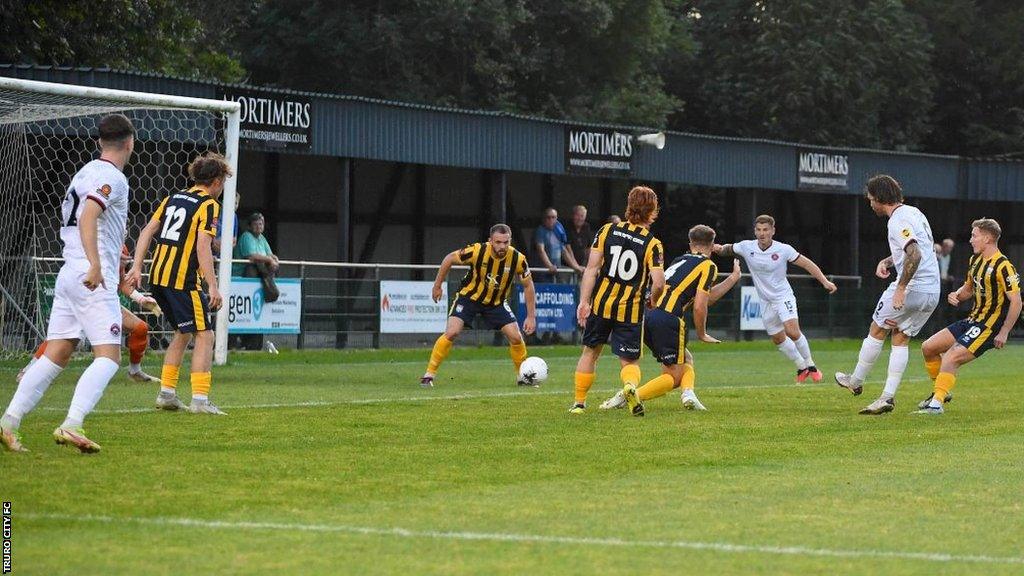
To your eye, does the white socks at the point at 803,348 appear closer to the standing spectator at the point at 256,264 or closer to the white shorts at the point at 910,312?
the white shorts at the point at 910,312

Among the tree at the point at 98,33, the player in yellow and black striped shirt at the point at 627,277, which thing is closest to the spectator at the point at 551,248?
the tree at the point at 98,33

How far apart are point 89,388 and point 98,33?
68.7 ft

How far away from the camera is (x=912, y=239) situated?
13.3 m

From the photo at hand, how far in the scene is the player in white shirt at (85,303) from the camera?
30.4 ft

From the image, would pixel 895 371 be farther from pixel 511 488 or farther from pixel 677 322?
pixel 511 488

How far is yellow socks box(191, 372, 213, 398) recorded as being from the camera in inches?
484

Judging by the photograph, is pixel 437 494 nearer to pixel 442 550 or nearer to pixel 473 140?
pixel 442 550

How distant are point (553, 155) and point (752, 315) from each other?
4.57 m

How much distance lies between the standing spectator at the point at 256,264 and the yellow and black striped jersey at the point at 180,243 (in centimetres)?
943

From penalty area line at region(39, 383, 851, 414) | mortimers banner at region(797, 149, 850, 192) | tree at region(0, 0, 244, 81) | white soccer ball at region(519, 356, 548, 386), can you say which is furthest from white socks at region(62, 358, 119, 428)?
mortimers banner at region(797, 149, 850, 192)

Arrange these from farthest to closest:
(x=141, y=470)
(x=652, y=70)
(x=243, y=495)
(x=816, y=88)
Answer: (x=652, y=70) → (x=816, y=88) → (x=141, y=470) → (x=243, y=495)

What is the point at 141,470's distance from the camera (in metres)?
8.81

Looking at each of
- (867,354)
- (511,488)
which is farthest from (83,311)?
(867,354)

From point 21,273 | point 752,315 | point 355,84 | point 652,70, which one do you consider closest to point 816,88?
point 652,70
